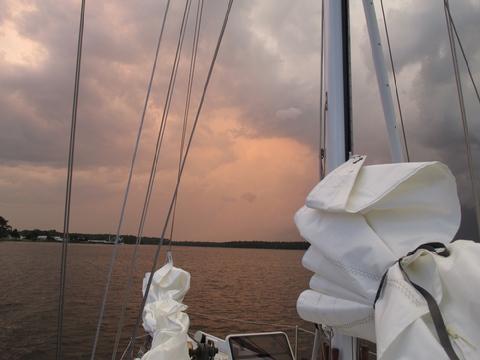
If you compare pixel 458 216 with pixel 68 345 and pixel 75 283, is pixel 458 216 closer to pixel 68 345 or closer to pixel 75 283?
pixel 68 345

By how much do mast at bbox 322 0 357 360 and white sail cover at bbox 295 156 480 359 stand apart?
65cm

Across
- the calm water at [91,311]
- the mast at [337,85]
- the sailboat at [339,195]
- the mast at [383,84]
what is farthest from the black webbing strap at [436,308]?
the calm water at [91,311]

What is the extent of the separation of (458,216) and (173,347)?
389 centimetres

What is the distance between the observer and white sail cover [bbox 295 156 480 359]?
1.61 meters

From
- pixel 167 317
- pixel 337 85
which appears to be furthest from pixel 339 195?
pixel 167 317

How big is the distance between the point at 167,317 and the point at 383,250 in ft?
15.0

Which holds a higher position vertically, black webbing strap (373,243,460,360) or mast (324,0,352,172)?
mast (324,0,352,172)

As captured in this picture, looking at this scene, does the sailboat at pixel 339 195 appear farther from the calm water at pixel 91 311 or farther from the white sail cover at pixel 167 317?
the calm water at pixel 91 311

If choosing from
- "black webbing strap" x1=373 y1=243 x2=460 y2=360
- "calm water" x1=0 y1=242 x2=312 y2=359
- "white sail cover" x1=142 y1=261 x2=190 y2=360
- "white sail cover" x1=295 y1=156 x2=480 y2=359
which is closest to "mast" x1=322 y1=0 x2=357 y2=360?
"white sail cover" x1=295 y1=156 x2=480 y2=359

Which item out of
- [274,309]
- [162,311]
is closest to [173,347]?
[162,311]

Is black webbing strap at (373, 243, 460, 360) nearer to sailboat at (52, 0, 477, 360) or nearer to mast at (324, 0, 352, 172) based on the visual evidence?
sailboat at (52, 0, 477, 360)

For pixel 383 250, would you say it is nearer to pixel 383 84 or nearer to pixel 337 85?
pixel 337 85

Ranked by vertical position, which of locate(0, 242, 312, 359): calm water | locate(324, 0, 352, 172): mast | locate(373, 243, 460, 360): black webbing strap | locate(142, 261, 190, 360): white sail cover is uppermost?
locate(324, 0, 352, 172): mast

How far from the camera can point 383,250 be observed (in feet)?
6.21
